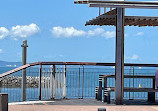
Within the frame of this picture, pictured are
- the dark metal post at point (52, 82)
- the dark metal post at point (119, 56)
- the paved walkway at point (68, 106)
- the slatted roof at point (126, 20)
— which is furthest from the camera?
the dark metal post at point (52, 82)

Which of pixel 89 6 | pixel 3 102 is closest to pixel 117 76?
pixel 89 6

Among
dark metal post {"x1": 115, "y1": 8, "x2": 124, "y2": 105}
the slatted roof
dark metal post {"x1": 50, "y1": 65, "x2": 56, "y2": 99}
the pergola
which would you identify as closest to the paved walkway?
dark metal post {"x1": 115, "y1": 8, "x2": 124, "y2": 105}

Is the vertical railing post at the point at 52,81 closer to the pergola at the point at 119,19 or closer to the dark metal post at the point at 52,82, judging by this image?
the dark metal post at the point at 52,82

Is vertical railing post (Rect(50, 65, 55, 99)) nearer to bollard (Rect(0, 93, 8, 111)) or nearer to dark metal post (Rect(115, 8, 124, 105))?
dark metal post (Rect(115, 8, 124, 105))

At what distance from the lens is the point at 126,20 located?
46.1 feet

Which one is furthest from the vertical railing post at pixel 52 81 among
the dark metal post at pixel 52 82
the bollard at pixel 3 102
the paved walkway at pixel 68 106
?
the bollard at pixel 3 102

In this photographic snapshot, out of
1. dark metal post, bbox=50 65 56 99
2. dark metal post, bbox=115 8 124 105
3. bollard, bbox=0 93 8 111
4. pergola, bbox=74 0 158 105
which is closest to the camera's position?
bollard, bbox=0 93 8 111

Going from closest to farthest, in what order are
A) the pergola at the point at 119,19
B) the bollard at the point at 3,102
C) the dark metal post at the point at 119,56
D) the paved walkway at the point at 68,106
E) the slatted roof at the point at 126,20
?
the bollard at the point at 3,102 → the paved walkway at the point at 68,106 → the pergola at the point at 119,19 → the dark metal post at the point at 119,56 → the slatted roof at the point at 126,20

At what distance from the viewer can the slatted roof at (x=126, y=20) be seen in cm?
1359

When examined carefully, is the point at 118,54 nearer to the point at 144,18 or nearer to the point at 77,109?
the point at 144,18

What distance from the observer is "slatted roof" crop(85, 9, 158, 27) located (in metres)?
13.6

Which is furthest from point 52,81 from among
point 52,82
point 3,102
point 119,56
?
point 3,102

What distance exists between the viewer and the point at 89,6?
12.6 metres

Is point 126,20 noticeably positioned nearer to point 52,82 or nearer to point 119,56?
point 119,56
